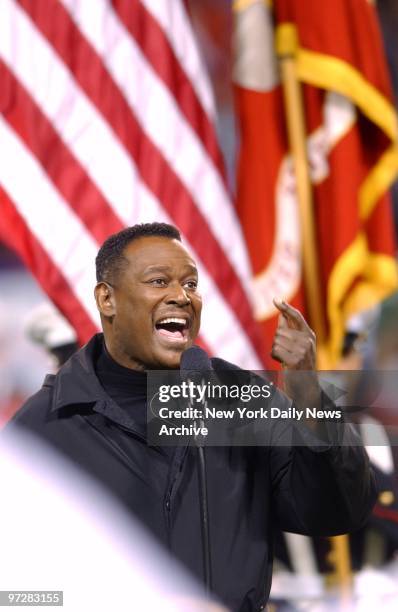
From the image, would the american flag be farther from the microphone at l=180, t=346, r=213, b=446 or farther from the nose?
the microphone at l=180, t=346, r=213, b=446

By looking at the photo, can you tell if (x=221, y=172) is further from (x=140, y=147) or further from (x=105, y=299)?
(x=105, y=299)

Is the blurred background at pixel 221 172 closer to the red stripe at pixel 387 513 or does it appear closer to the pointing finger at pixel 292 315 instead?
the red stripe at pixel 387 513

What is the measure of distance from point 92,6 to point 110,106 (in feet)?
1.17

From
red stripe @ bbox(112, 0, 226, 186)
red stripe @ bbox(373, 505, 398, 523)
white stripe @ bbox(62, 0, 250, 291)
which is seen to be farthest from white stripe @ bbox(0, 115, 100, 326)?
red stripe @ bbox(373, 505, 398, 523)

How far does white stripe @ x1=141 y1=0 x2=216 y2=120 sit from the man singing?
5.55ft

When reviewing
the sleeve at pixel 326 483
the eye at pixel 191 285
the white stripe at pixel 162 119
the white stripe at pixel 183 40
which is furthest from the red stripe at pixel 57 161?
the sleeve at pixel 326 483

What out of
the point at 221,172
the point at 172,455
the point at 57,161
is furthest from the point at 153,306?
the point at 221,172

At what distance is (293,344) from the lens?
4.06 feet

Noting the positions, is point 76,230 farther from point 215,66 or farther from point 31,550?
point 31,550

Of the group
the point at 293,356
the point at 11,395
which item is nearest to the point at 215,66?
the point at 11,395

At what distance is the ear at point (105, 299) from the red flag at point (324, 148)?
1.70 meters

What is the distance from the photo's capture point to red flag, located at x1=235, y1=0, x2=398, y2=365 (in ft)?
10.8

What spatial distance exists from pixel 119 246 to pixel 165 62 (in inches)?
66.0

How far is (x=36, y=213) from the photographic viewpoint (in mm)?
2756
